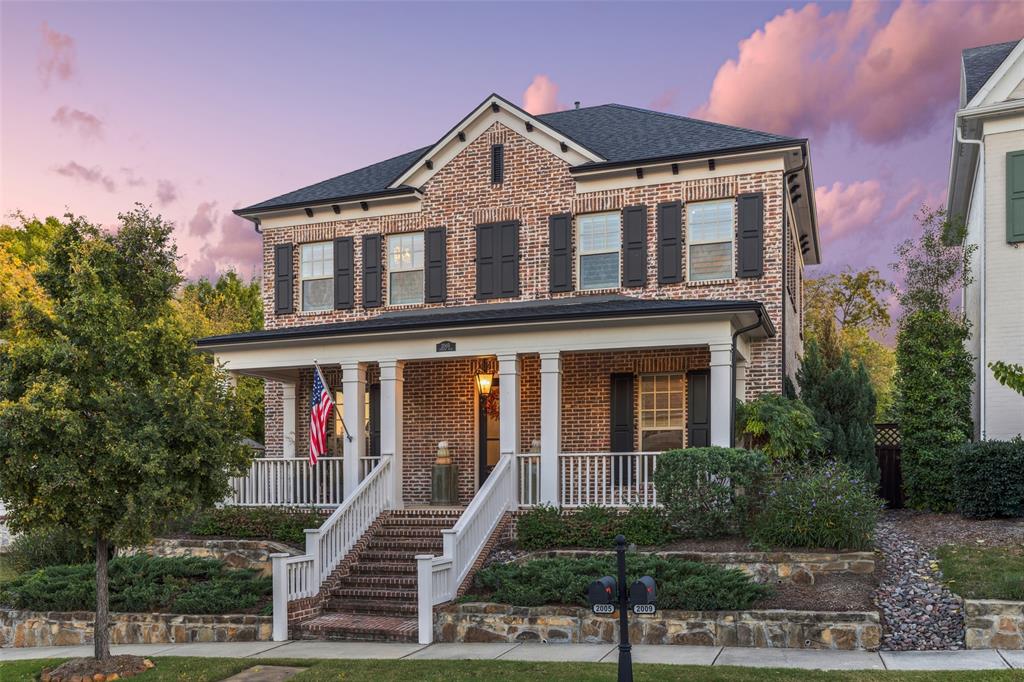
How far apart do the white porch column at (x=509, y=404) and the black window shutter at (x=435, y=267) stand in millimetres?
3421

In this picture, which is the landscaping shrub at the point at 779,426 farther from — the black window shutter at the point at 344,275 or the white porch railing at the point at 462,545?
the black window shutter at the point at 344,275

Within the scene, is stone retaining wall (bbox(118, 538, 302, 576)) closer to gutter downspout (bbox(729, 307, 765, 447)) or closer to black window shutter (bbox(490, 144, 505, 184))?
gutter downspout (bbox(729, 307, 765, 447))

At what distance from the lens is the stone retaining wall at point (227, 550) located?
47.7 feet

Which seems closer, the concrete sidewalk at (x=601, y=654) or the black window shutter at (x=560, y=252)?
the concrete sidewalk at (x=601, y=654)

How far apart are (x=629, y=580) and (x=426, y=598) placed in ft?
8.46

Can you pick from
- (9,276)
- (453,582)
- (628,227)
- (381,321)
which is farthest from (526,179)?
(9,276)

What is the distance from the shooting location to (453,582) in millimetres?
12320

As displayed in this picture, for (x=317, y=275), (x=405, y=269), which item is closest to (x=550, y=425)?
(x=405, y=269)

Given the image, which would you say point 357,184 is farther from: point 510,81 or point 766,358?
point 766,358

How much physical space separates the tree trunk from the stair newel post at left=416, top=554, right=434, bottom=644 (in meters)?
3.74

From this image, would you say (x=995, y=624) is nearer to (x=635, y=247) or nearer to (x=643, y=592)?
(x=643, y=592)

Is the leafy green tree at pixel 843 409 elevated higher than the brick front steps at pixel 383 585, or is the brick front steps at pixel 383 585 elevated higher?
the leafy green tree at pixel 843 409

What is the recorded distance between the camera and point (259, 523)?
50.4ft

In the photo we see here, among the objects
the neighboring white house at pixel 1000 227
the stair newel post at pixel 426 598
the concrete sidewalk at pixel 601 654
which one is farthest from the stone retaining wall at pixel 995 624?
the neighboring white house at pixel 1000 227
